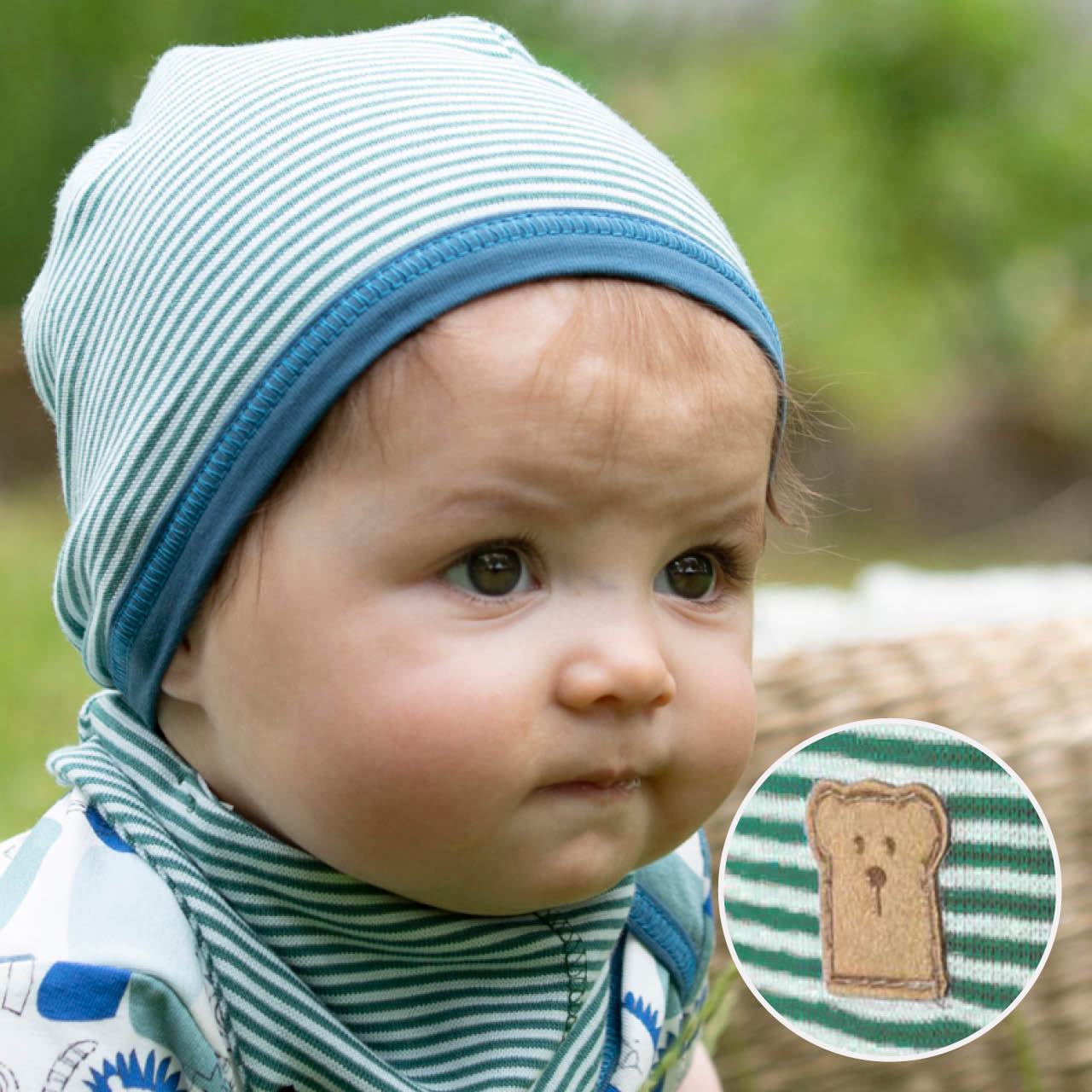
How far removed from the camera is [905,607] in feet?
6.98

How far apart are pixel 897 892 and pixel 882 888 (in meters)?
0.01

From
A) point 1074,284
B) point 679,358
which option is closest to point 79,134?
point 1074,284

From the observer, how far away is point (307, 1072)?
1.12m

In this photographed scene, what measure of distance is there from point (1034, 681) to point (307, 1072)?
0.93 meters

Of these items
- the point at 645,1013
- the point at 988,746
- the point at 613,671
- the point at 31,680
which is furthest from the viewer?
the point at 31,680

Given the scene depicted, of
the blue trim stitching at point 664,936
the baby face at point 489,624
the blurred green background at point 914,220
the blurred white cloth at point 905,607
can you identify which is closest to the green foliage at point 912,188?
the blurred green background at point 914,220

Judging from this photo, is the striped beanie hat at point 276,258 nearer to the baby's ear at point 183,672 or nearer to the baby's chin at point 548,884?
the baby's ear at point 183,672

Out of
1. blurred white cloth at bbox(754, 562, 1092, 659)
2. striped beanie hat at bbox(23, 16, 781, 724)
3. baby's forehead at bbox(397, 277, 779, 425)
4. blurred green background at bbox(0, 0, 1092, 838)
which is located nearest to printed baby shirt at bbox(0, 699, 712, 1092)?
striped beanie hat at bbox(23, 16, 781, 724)

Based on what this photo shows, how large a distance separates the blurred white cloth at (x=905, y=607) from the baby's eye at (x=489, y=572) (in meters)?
0.70

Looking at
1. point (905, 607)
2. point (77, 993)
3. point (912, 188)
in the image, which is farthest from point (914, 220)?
point (77, 993)

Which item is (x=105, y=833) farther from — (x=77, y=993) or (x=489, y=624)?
(x=489, y=624)

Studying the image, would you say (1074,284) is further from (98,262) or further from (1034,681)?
(98,262)

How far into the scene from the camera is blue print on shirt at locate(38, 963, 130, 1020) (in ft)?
3.37

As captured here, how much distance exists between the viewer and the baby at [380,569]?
1017 mm
